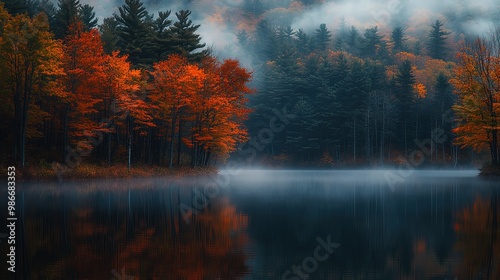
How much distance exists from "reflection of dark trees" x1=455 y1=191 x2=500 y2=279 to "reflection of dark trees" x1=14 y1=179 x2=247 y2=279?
5830 mm

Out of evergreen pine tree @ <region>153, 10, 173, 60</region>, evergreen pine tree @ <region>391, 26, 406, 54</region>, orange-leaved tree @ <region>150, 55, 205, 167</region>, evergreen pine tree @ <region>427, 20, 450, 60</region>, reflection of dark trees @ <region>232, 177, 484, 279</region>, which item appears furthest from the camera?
evergreen pine tree @ <region>391, 26, 406, 54</region>

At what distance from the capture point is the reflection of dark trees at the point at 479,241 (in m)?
12.1

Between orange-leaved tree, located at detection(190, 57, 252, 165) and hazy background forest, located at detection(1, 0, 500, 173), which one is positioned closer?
hazy background forest, located at detection(1, 0, 500, 173)

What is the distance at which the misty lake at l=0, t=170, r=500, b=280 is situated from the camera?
1206cm

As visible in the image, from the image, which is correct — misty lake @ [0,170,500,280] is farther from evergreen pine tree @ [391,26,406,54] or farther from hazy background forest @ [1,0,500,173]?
evergreen pine tree @ [391,26,406,54]

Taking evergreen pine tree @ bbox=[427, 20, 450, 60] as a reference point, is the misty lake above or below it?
below

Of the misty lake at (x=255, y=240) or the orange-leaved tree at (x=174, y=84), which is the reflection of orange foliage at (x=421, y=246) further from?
the orange-leaved tree at (x=174, y=84)

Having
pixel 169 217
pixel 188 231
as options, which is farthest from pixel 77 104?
pixel 188 231

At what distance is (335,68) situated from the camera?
113625mm

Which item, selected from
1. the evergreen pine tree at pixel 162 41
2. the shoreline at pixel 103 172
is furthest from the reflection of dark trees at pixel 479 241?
the evergreen pine tree at pixel 162 41

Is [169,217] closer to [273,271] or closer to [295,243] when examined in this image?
[295,243]

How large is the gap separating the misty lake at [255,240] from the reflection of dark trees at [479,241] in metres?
0.03

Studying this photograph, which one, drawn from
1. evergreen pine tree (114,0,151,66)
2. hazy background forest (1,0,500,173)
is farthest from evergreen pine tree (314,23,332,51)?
evergreen pine tree (114,0,151,66)

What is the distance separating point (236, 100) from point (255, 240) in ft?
158
